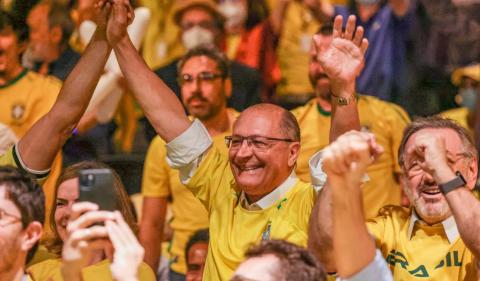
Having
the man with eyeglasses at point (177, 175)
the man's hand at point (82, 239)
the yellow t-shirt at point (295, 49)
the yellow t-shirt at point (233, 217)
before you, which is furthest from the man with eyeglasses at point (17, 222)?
the yellow t-shirt at point (295, 49)

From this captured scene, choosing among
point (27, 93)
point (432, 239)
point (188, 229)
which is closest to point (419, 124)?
point (432, 239)

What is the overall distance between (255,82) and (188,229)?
1.47 metres

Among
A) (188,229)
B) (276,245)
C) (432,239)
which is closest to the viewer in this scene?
(276,245)

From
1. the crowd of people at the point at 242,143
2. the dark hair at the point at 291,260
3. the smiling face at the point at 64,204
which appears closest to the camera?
the dark hair at the point at 291,260

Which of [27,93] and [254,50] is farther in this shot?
[254,50]

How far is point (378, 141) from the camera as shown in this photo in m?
7.18

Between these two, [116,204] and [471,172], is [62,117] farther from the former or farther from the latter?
[471,172]

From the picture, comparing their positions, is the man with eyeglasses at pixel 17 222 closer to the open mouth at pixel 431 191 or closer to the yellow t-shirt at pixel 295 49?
the open mouth at pixel 431 191

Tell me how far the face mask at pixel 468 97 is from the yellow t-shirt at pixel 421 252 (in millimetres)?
3418

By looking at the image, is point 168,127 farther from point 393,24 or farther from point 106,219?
point 393,24

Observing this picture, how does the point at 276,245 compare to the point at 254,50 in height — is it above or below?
above

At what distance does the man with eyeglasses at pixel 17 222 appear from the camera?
4500 millimetres

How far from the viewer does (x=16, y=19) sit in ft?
25.8

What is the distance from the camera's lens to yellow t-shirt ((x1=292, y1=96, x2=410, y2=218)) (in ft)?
23.5
